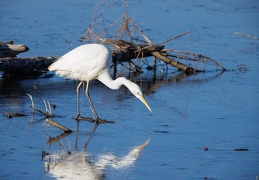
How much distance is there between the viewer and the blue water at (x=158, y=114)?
810cm

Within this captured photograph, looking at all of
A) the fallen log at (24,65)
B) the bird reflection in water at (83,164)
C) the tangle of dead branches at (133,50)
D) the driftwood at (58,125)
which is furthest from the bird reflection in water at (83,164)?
the tangle of dead branches at (133,50)

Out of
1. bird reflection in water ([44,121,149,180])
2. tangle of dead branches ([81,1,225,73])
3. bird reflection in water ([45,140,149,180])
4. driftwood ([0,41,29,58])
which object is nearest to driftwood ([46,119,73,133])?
bird reflection in water ([44,121,149,180])

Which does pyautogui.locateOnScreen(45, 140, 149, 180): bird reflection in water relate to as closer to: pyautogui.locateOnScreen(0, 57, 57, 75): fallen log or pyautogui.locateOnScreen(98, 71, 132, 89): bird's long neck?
pyautogui.locateOnScreen(98, 71, 132, 89): bird's long neck

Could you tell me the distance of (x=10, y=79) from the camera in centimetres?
1356

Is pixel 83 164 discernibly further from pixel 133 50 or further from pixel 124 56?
pixel 133 50

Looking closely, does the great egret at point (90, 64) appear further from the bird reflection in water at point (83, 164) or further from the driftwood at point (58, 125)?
the bird reflection in water at point (83, 164)

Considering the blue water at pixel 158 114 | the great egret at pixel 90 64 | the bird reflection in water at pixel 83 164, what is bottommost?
the blue water at pixel 158 114

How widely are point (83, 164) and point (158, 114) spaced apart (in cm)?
331

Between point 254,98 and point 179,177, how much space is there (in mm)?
5480

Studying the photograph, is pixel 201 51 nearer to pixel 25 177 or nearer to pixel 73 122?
pixel 73 122

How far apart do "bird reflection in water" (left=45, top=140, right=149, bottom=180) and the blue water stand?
0.10 metres

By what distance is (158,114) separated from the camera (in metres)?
11.1

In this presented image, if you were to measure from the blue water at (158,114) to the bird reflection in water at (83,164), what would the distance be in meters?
0.10

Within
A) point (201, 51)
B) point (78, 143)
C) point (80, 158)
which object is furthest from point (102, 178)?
point (201, 51)
